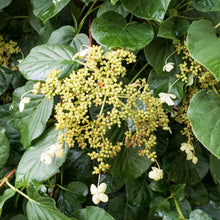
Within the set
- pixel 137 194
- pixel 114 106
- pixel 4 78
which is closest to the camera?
pixel 114 106

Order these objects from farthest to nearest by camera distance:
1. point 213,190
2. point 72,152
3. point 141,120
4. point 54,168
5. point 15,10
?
point 15,10 → point 213,190 → point 72,152 → point 54,168 → point 141,120

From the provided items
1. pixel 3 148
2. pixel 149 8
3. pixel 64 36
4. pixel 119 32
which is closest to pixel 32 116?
pixel 3 148

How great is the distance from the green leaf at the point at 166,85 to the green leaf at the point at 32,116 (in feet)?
1.09

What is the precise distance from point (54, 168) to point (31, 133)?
0.15 metres

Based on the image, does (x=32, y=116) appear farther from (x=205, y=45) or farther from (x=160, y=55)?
(x=205, y=45)

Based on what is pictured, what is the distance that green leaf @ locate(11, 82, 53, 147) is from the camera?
835mm

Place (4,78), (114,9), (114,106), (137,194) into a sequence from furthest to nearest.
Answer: (4,78) < (137,194) < (114,9) < (114,106)

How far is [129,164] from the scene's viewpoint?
864 millimetres

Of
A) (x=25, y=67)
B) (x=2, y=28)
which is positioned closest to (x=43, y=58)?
(x=25, y=67)

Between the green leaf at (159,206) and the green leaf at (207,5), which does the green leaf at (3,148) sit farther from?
the green leaf at (207,5)

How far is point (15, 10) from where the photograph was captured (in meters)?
1.26

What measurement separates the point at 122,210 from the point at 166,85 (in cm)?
54

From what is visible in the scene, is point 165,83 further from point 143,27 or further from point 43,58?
point 43,58

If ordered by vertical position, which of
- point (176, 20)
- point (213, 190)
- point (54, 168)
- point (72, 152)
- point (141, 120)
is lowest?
point (213, 190)
